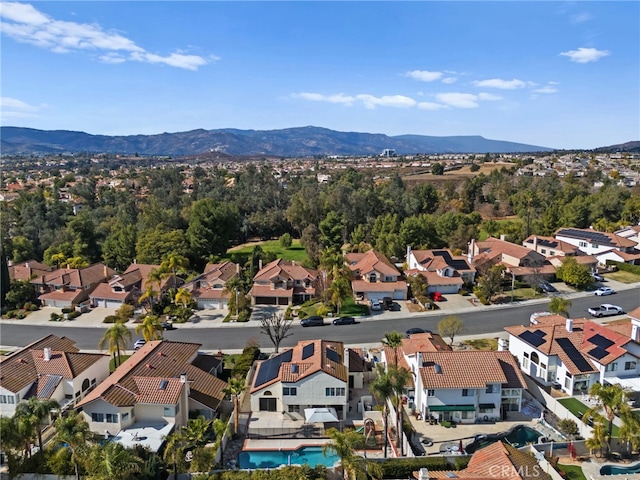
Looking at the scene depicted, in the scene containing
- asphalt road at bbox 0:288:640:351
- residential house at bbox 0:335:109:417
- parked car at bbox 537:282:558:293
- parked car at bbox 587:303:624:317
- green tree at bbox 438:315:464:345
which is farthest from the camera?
parked car at bbox 537:282:558:293

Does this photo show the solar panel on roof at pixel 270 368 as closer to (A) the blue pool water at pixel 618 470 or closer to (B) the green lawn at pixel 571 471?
(B) the green lawn at pixel 571 471

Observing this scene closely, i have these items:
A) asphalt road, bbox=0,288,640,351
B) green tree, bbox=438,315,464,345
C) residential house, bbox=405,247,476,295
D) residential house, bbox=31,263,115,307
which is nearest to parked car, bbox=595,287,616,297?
asphalt road, bbox=0,288,640,351

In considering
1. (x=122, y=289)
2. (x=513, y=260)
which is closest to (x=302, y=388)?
(x=122, y=289)

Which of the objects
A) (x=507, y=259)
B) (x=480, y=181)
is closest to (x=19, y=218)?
(x=507, y=259)

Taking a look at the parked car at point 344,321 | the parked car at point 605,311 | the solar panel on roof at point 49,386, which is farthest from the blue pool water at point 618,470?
the solar panel on roof at point 49,386

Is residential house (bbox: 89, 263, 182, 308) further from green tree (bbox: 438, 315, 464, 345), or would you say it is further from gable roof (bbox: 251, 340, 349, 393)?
green tree (bbox: 438, 315, 464, 345)

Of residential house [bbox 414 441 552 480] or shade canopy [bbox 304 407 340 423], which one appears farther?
shade canopy [bbox 304 407 340 423]
